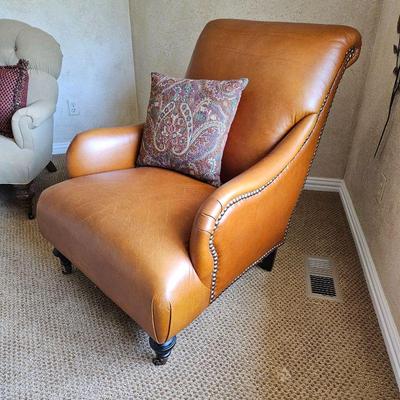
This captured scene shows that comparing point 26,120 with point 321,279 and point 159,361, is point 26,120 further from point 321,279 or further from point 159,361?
point 321,279

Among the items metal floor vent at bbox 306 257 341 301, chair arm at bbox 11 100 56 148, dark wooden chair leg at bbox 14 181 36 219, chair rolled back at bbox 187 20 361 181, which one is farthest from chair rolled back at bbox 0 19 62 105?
metal floor vent at bbox 306 257 341 301

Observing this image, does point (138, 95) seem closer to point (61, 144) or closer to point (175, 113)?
point (61, 144)

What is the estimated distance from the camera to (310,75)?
1.21 m

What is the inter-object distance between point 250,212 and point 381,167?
824 millimetres

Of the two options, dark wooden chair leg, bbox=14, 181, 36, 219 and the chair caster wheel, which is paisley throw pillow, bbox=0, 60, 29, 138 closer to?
dark wooden chair leg, bbox=14, 181, 36, 219

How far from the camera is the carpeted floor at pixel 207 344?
1.07 metres

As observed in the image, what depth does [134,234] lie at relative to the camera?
1020 millimetres

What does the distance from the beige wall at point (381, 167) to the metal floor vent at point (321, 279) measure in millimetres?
183

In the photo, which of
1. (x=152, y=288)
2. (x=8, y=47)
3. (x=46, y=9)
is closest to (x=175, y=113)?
(x=152, y=288)

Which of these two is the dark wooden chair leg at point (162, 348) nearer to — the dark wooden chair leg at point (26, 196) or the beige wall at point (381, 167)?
the beige wall at point (381, 167)

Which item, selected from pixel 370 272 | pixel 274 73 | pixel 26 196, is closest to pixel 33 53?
pixel 26 196

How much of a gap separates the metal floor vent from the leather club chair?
186mm

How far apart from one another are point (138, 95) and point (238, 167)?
1.52 meters

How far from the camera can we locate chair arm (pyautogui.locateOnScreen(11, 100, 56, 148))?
1655mm
